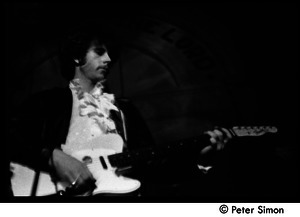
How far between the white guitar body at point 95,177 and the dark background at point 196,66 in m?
0.35

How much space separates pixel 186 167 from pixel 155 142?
222 mm

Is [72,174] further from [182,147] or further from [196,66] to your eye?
[196,66]

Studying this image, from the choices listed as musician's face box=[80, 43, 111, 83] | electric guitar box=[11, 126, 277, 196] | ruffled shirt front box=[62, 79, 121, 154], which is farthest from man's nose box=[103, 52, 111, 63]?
electric guitar box=[11, 126, 277, 196]

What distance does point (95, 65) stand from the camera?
1.94 m

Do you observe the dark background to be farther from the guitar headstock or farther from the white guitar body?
the white guitar body

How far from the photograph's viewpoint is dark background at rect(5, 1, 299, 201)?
1786 mm

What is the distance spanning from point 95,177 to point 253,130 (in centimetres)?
76

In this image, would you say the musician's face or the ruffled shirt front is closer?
the ruffled shirt front

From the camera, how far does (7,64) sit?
7.14 ft

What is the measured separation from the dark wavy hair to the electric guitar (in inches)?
20.9

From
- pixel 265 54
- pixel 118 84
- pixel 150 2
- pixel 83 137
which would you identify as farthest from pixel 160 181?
pixel 150 2

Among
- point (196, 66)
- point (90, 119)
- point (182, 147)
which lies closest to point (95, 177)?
Answer: point (90, 119)

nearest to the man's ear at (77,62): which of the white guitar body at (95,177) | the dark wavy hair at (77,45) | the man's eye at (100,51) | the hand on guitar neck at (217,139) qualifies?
the dark wavy hair at (77,45)

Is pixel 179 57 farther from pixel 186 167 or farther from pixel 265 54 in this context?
pixel 186 167
